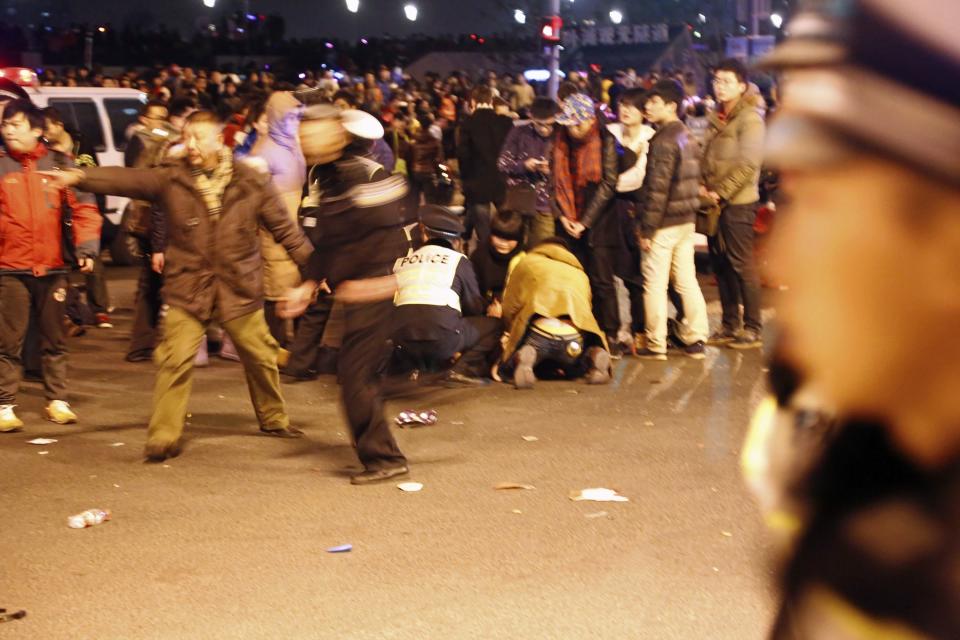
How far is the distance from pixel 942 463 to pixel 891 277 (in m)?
0.16

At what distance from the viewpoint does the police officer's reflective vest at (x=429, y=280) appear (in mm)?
8578

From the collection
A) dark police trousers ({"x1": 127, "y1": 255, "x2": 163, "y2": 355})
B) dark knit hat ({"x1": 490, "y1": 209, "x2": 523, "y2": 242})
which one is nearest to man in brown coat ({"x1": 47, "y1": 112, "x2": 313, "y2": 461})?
dark knit hat ({"x1": 490, "y1": 209, "x2": 523, "y2": 242})

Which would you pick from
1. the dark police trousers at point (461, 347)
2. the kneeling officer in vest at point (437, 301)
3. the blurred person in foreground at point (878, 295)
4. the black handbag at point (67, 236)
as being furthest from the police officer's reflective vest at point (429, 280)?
the blurred person in foreground at point (878, 295)

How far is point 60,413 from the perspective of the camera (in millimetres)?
7879

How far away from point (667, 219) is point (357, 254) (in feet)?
12.7

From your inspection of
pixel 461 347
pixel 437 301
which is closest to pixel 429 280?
pixel 437 301

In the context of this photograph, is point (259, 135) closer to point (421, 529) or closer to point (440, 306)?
point (440, 306)

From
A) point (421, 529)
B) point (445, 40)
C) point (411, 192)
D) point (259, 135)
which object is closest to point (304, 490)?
point (421, 529)

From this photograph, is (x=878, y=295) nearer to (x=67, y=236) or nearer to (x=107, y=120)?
(x=67, y=236)

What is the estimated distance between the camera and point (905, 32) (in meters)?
0.97

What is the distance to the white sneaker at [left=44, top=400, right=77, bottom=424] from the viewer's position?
25.8 ft

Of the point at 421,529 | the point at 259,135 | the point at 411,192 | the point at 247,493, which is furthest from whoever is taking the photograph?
the point at 411,192

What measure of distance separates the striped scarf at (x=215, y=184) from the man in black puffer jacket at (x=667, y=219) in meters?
3.74

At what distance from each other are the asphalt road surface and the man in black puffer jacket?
1228mm
